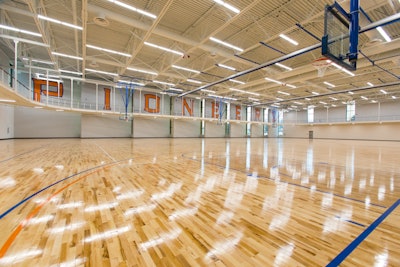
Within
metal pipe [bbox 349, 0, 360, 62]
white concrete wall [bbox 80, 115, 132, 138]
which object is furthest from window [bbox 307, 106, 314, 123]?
metal pipe [bbox 349, 0, 360, 62]

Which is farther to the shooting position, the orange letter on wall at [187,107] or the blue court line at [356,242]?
the orange letter on wall at [187,107]

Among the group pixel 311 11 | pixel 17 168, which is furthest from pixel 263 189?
pixel 311 11

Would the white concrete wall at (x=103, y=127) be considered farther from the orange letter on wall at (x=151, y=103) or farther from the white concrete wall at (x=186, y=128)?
the white concrete wall at (x=186, y=128)

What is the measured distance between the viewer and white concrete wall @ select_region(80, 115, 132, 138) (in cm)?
2202

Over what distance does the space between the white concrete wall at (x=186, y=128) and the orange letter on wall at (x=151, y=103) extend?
151 inches

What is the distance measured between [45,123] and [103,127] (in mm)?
5671

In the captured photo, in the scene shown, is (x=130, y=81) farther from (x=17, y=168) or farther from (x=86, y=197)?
(x=86, y=197)

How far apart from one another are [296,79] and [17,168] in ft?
62.5

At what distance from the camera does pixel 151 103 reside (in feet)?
80.3

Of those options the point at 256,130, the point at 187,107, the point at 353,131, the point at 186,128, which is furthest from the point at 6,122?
the point at 353,131

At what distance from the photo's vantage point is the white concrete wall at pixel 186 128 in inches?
1094

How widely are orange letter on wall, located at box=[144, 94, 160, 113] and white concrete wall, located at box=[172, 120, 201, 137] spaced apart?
384 centimetres

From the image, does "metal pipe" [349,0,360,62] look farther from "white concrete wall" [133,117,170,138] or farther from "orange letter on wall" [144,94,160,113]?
A: "white concrete wall" [133,117,170,138]

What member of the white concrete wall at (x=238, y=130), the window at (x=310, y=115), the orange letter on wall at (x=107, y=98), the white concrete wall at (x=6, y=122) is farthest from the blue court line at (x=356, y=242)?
the window at (x=310, y=115)
